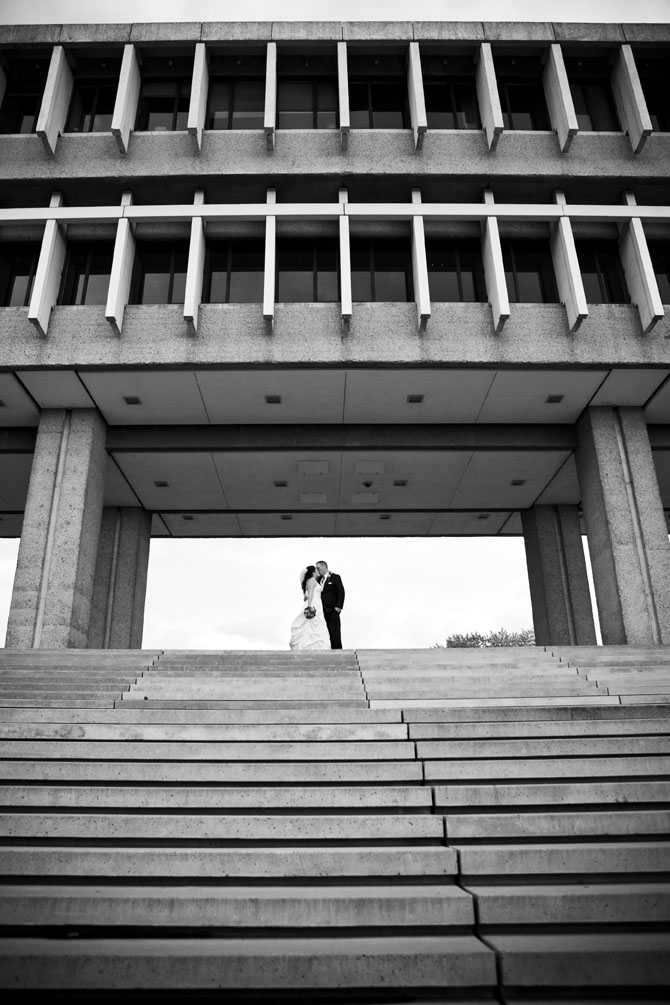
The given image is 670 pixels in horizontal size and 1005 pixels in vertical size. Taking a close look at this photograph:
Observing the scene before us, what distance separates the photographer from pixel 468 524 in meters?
22.2

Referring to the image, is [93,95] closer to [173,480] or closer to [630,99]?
[173,480]

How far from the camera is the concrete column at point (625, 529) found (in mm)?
13859

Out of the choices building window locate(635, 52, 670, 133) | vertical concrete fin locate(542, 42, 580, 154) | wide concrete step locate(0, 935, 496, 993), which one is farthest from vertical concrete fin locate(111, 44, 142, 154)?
wide concrete step locate(0, 935, 496, 993)

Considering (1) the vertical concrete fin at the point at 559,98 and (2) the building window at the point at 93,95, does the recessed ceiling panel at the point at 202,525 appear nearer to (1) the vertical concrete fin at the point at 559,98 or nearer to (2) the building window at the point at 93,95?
(2) the building window at the point at 93,95

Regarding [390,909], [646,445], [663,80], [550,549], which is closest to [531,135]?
[663,80]

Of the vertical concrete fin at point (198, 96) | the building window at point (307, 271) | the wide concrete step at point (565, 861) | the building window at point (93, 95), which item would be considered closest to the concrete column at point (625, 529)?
the building window at point (307, 271)

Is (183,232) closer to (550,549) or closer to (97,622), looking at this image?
(97,622)

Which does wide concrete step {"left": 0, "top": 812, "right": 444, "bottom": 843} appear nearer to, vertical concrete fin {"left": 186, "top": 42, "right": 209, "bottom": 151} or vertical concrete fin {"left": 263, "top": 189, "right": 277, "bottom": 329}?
vertical concrete fin {"left": 263, "top": 189, "right": 277, "bottom": 329}

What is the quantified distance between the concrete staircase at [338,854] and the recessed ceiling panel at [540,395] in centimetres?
959

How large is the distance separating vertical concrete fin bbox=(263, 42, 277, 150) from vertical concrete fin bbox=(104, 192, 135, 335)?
3.39m

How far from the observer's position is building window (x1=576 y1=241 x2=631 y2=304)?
1537cm

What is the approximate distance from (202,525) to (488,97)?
14535 millimetres

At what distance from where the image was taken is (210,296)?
15.3m

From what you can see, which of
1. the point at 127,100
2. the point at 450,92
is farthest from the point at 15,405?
the point at 450,92
